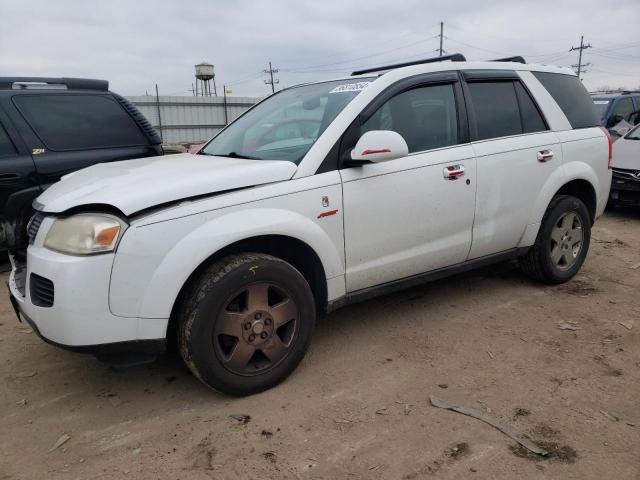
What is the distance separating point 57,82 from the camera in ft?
16.8

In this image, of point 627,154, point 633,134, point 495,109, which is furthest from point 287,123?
point 633,134

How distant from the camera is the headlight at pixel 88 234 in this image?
2.33 metres

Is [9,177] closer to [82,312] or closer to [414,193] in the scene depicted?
[82,312]

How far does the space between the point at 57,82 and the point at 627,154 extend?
25.7 feet

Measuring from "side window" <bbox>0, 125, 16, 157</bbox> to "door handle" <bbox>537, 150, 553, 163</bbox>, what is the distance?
4.55 meters

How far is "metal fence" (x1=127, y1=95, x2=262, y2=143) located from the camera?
17875 mm

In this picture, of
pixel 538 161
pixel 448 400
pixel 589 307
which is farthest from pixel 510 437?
pixel 538 161

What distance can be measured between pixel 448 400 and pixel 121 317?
1742 mm

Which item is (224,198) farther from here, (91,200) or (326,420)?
(326,420)

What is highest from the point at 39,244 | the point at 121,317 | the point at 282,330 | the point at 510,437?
the point at 39,244

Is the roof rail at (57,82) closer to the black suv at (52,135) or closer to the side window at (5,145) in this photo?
the black suv at (52,135)

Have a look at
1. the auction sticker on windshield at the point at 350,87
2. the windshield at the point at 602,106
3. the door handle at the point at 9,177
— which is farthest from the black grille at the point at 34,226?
the windshield at the point at 602,106

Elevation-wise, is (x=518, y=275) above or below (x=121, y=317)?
below

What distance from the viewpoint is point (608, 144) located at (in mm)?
4484
